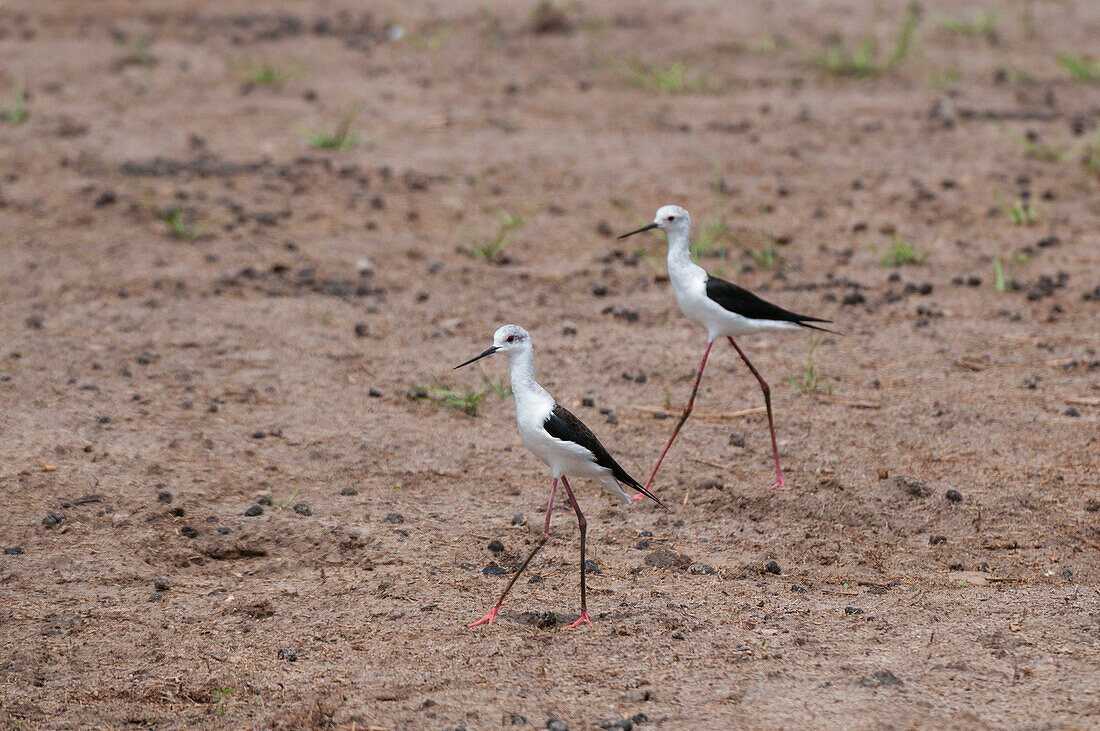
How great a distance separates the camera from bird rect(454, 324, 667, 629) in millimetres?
3777

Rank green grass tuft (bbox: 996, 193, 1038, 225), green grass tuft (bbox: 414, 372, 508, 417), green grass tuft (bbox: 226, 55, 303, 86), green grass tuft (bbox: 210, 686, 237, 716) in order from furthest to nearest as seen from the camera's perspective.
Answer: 1. green grass tuft (bbox: 226, 55, 303, 86)
2. green grass tuft (bbox: 996, 193, 1038, 225)
3. green grass tuft (bbox: 414, 372, 508, 417)
4. green grass tuft (bbox: 210, 686, 237, 716)

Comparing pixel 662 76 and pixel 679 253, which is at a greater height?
pixel 662 76

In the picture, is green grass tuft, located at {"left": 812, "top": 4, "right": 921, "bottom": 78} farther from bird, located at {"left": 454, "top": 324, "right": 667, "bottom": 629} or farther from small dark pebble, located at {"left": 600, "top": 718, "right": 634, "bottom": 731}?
small dark pebble, located at {"left": 600, "top": 718, "right": 634, "bottom": 731}

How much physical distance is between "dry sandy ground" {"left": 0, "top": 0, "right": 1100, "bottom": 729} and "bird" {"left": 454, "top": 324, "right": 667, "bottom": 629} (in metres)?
0.36

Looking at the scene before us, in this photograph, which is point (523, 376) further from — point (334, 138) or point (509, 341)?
point (334, 138)

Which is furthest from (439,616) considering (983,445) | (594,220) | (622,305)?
(594,220)

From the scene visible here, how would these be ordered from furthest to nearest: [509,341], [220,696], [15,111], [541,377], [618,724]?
[15,111]
[541,377]
[509,341]
[220,696]
[618,724]

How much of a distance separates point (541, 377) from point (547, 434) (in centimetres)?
204

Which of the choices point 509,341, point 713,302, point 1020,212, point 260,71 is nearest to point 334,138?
point 260,71

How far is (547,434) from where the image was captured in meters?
3.77

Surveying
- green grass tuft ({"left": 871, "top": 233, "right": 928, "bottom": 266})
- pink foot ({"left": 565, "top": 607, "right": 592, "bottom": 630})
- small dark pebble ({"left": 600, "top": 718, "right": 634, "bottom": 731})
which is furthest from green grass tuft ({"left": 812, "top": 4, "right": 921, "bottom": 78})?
small dark pebble ({"left": 600, "top": 718, "right": 634, "bottom": 731})

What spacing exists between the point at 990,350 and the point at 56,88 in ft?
25.8

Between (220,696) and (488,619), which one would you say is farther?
(488,619)

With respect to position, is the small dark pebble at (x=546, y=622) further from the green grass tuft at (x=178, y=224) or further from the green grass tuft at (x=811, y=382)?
the green grass tuft at (x=178, y=224)
